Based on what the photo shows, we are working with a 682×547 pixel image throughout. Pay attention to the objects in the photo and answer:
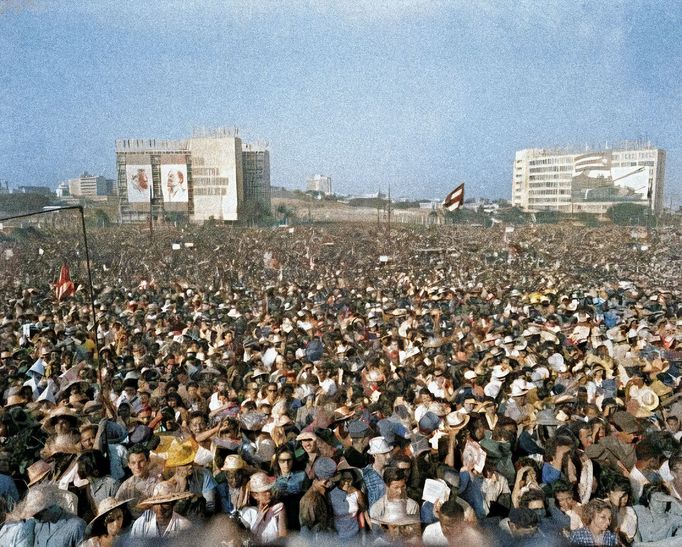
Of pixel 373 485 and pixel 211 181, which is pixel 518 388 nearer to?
pixel 373 485

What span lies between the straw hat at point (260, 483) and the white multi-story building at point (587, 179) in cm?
639

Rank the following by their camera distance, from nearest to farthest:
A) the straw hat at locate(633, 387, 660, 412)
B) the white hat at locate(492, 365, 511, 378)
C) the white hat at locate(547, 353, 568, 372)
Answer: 1. the straw hat at locate(633, 387, 660, 412)
2. the white hat at locate(492, 365, 511, 378)
3. the white hat at locate(547, 353, 568, 372)

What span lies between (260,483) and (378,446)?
0.70 m

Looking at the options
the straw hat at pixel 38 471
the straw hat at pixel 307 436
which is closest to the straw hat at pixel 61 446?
the straw hat at pixel 38 471

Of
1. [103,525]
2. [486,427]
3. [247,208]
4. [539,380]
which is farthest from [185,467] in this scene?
[247,208]

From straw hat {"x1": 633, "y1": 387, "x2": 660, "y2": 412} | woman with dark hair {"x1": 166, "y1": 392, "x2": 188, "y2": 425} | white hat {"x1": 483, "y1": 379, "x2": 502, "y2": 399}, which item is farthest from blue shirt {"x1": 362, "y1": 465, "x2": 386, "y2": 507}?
straw hat {"x1": 633, "y1": 387, "x2": 660, "y2": 412}

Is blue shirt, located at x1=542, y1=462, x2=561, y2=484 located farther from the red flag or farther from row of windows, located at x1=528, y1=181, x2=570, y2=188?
row of windows, located at x1=528, y1=181, x2=570, y2=188

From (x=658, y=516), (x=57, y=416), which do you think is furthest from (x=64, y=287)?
(x=658, y=516)

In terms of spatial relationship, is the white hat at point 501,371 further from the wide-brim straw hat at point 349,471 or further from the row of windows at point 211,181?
the row of windows at point 211,181

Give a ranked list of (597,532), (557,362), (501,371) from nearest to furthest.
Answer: (597,532)
(501,371)
(557,362)

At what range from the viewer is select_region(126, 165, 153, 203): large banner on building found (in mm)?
8992

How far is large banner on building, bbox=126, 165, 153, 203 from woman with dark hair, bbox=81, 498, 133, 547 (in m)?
7.16

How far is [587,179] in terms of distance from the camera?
891cm

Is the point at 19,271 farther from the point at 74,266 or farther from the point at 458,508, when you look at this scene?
the point at 458,508
